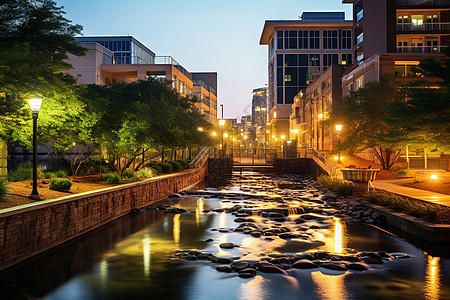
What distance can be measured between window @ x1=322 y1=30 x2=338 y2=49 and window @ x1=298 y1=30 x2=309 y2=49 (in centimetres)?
399

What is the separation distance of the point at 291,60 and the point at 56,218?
287ft

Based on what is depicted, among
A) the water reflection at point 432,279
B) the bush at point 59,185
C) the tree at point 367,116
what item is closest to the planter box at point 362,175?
the tree at point 367,116

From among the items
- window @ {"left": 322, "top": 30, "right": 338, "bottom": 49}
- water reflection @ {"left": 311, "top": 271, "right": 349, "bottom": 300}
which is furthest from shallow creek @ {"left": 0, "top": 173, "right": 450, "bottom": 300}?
window @ {"left": 322, "top": 30, "right": 338, "bottom": 49}

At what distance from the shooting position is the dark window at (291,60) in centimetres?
9450

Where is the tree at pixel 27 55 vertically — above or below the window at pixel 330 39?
below

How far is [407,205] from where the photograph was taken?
1577 centimetres

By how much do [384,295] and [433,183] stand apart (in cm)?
1539

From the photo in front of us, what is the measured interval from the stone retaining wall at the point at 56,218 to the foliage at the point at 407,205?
10992 millimetres

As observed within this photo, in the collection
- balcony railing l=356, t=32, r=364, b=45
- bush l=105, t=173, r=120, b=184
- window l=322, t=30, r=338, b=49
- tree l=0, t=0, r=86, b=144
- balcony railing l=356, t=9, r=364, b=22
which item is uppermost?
window l=322, t=30, r=338, b=49

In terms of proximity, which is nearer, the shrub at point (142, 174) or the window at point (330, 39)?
the shrub at point (142, 174)

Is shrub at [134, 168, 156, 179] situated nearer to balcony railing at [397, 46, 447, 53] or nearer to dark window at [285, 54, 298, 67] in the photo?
balcony railing at [397, 46, 447, 53]

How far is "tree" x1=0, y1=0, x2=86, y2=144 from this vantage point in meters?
12.8

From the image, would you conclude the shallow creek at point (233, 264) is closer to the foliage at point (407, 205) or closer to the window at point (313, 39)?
the foliage at point (407, 205)

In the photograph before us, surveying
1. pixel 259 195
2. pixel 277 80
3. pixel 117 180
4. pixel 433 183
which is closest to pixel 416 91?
pixel 433 183
